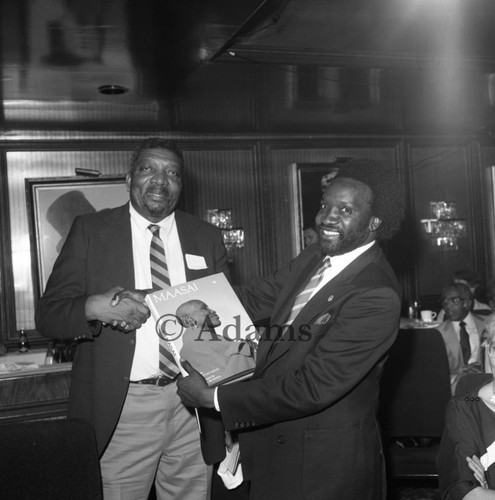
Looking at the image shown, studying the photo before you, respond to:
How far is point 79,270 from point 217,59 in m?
2.31

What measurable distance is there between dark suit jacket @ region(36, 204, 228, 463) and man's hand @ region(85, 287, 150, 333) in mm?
Result: 46

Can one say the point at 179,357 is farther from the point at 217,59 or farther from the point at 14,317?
the point at 14,317

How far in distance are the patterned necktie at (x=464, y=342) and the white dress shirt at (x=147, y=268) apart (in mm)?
2968

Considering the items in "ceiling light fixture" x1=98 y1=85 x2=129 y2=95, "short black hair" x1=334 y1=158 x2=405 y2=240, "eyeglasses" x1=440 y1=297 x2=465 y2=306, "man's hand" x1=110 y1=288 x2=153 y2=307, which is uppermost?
"ceiling light fixture" x1=98 y1=85 x2=129 y2=95

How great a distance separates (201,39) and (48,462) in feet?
8.78

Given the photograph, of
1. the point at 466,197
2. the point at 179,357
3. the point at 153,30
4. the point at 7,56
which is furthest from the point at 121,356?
the point at 466,197

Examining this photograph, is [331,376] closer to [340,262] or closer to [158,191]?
[340,262]

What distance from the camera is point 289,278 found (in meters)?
2.38

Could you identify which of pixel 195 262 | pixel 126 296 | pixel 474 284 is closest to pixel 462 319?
pixel 474 284

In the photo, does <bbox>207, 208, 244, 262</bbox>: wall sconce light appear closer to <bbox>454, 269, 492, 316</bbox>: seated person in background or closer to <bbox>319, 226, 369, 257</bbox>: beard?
<bbox>454, 269, 492, 316</bbox>: seated person in background

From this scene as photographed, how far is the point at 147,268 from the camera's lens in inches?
96.9

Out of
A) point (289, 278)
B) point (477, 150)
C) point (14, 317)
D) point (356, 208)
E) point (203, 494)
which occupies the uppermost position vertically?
point (477, 150)

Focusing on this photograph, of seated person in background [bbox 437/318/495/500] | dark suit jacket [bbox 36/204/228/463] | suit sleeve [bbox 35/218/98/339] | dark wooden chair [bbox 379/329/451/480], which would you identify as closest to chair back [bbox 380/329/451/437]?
dark wooden chair [bbox 379/329/451/480]

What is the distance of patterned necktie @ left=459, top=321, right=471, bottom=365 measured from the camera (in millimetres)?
4738
